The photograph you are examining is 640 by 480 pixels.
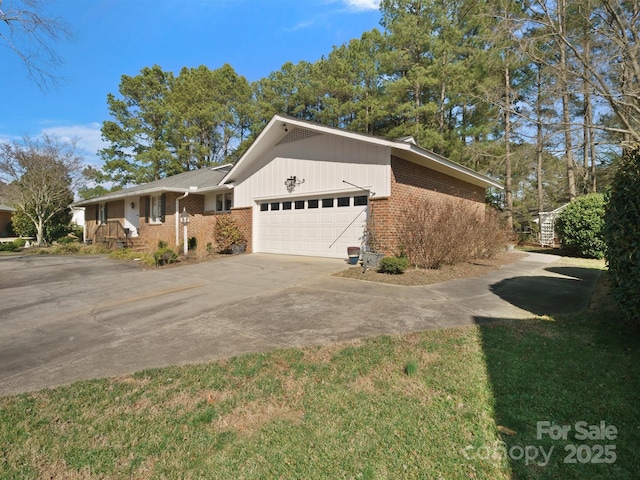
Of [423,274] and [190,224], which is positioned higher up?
[190,224]

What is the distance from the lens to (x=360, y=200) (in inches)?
411

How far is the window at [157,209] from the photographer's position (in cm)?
1582

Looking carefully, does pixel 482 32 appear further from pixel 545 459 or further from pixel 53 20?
pixel 545 459

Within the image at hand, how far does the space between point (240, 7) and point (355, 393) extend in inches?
442

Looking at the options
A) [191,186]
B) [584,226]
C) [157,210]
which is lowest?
[584,226]

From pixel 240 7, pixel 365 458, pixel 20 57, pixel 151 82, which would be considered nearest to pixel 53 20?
pixel 20 57

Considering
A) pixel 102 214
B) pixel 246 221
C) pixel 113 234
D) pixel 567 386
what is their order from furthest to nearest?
pixel 102 214 → pixel 113 234 → pixel 246 221 → pixel 567 386

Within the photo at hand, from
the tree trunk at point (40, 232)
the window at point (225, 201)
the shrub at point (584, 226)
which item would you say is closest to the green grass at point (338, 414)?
the shrub at point (584, 226)

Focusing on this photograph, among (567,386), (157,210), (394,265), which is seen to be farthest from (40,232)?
(567,386)

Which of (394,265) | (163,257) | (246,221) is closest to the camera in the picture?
(394,265)

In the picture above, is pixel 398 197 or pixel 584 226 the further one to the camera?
pixel 584 226

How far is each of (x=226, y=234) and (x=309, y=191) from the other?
441cm

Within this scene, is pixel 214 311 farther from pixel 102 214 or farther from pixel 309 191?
pixel 102 214

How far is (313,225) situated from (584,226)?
11.0 metres
